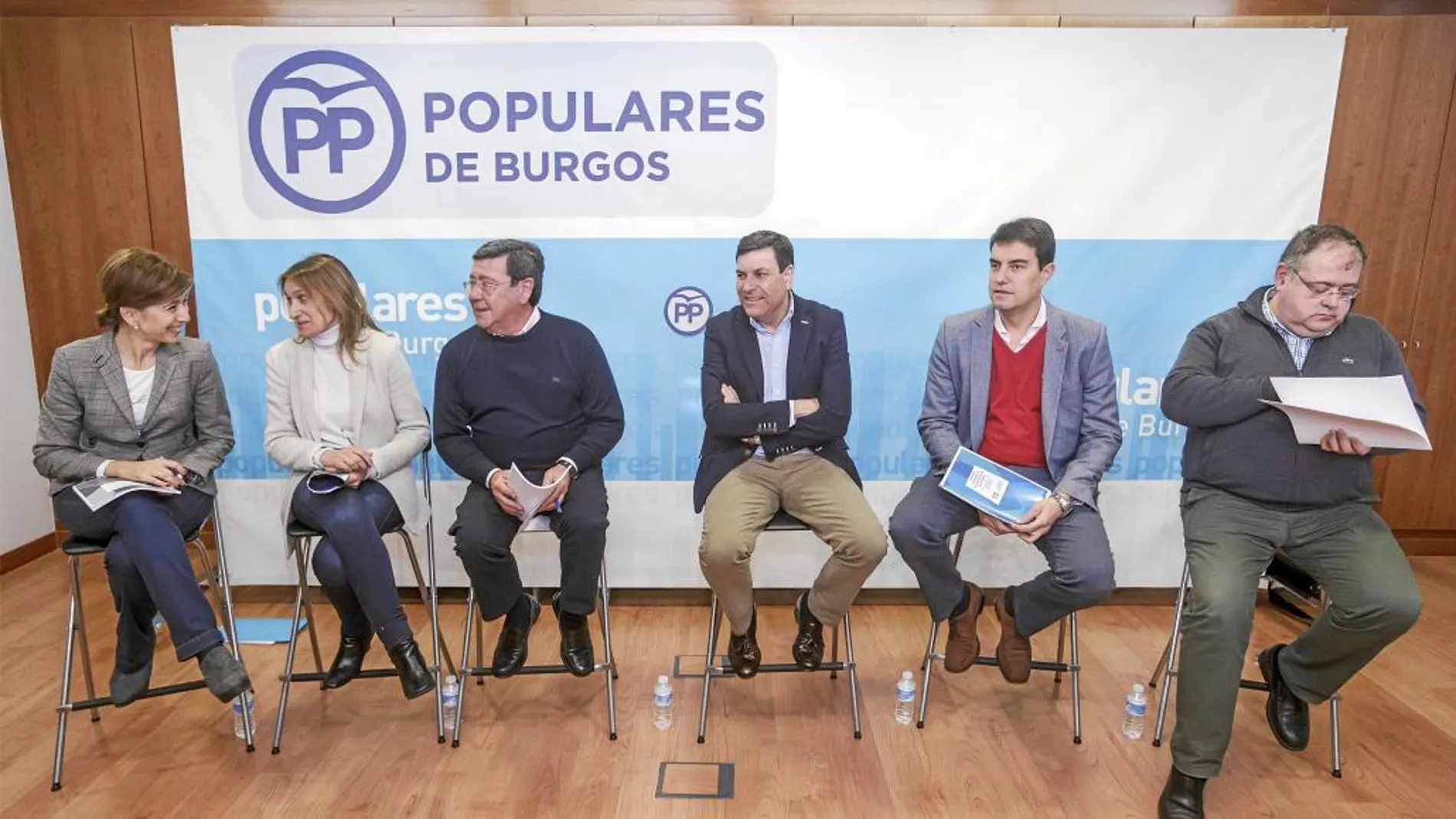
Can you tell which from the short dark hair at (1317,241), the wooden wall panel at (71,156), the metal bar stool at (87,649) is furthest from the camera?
the wooden wall panel at (71,156)

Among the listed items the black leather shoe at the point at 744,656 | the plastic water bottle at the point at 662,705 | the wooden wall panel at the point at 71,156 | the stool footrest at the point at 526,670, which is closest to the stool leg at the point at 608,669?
the stool footrest at the point at 526,670

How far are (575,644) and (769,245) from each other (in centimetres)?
148

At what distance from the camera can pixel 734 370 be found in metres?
2.91

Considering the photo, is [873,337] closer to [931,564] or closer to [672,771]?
[931,564]

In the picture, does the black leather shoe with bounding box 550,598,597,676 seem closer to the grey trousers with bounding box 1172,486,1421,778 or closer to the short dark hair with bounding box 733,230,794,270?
the short dark hair with bounding box 733,230,794,270

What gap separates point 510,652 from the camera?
9.15 feet

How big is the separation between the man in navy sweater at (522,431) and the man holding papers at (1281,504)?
1.81m

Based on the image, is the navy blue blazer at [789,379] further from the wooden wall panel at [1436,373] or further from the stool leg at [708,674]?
the wooden wall panel at [1436,373]

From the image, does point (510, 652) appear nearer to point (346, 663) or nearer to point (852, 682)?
point (346, 663)

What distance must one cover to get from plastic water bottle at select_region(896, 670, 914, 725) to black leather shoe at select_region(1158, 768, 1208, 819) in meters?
0.77

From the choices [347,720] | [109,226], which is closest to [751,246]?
[347,720]

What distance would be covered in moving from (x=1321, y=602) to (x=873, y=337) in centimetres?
179

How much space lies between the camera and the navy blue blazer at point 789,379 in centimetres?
286

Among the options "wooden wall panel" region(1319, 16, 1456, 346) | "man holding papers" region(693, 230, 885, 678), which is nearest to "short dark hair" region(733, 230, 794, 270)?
"man holding papers" region(693, 230, 885, 678)
